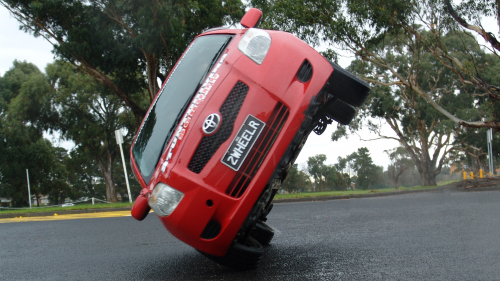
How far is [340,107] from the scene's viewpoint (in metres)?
4.01

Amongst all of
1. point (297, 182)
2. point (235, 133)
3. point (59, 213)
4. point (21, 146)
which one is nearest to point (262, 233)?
point (235, 133)

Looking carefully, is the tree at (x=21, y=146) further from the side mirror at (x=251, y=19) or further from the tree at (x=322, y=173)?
the side mirror at (x=251, y=19)

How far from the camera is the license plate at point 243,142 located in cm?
335

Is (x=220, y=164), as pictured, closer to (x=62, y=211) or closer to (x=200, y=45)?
(x=200, y=45)

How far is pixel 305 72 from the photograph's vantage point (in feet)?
12.3

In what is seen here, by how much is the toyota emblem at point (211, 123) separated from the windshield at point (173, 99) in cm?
50

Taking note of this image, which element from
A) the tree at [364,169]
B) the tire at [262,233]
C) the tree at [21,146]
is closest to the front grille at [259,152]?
the tire at [262,233]

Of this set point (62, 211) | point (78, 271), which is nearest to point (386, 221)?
point (78, 271)

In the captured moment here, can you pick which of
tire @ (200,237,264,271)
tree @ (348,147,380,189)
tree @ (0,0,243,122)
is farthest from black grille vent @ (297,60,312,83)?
tree @ (348,147,380,189)

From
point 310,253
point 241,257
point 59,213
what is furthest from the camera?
point 59,213

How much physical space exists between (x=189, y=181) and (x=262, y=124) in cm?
77

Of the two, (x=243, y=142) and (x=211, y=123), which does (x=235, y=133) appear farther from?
(x=211, y=123)

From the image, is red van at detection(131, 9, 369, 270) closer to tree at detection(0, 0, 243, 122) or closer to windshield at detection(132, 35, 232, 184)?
windshield at detection(132, 35, 232, 184)

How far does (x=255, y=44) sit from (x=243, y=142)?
1.00 meters
